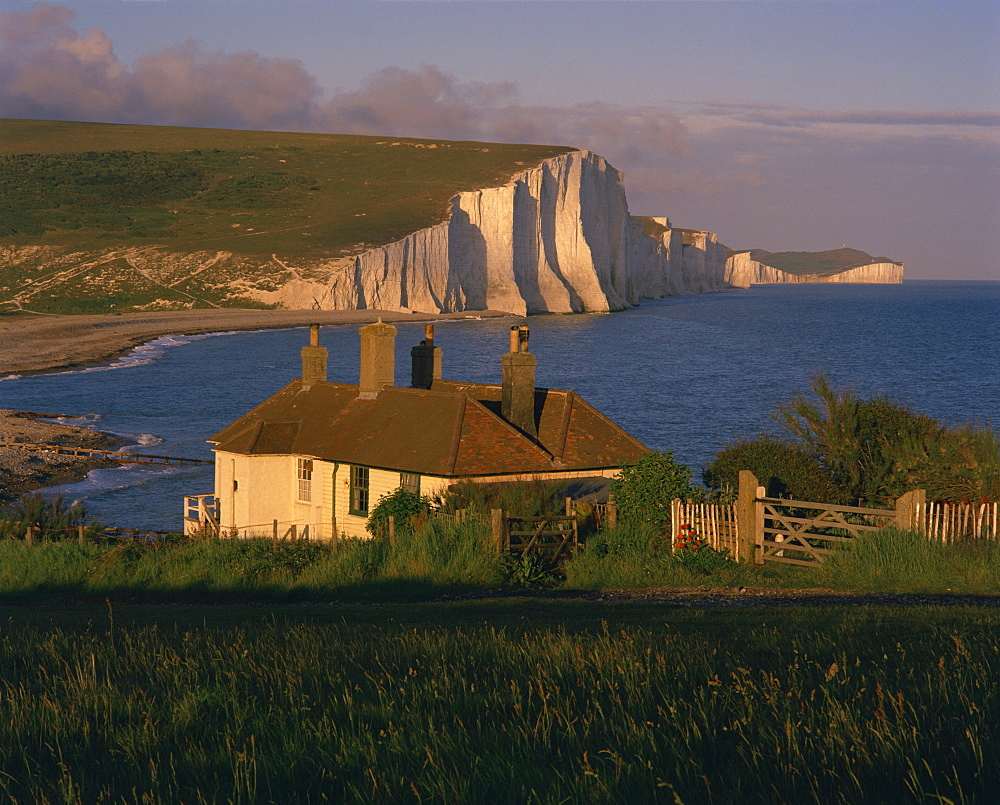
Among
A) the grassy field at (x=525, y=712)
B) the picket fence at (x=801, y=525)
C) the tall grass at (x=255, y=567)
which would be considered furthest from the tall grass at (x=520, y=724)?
the tall grass at (x=255, y=567)

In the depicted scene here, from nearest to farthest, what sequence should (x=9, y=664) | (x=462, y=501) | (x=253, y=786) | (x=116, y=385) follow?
1. (x=253, y=786)
2. (x=9, y=664)
3. (x=462, y=501)
4. (x=116, y=385)

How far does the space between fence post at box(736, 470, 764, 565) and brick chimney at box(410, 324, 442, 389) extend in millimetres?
11621

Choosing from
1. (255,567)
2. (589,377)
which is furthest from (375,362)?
(589,377)

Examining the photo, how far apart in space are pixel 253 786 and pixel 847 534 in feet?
46.4

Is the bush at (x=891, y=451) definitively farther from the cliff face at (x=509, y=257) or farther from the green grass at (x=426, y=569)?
the cliff face at (x=509, y=257)

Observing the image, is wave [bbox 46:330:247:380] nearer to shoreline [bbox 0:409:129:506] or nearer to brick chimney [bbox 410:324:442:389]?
shoreline [bbox 0:409:129:506]

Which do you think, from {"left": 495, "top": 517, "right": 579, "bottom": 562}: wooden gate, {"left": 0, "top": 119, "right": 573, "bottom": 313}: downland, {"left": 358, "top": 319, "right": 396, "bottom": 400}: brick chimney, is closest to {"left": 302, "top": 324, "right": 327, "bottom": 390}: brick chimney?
{"left": 358, "top": 319, "right": 396, "bottom": 400}: brick chimney

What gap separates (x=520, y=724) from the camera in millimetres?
6121

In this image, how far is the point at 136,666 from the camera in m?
8.17

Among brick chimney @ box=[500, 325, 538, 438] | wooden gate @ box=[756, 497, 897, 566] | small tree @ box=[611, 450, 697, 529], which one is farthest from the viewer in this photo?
brick chimney @ box=[500, 325, 538, 438]

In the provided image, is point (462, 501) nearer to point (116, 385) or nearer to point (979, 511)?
point (979, 511)

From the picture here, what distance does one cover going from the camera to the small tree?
61.9ft

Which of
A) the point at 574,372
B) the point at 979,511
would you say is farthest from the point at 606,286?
the point at 979,511

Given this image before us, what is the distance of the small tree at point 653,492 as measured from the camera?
61.9 feet
